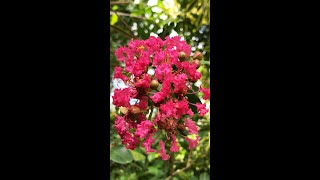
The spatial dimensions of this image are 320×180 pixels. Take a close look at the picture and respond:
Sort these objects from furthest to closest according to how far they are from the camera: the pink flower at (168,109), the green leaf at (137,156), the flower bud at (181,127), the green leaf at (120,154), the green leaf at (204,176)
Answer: the green leaf at (137,156) → the green leaf at (204,176) → the green leaf at (120,154) → the flower bud at (181,127) → the pink flower at (168,109)

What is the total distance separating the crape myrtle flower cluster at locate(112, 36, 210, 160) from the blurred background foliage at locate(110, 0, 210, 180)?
11 cm

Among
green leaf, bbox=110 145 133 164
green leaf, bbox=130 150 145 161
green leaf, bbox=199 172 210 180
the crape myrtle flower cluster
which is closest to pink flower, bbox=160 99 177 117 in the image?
the crape myrtle flower cluster

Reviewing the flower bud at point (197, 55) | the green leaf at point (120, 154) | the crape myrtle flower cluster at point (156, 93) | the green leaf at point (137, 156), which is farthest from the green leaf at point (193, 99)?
the green leaf at point (137, 156)

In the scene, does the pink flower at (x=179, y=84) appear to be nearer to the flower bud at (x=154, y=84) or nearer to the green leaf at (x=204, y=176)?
the flower bud at (x=154, y=84)

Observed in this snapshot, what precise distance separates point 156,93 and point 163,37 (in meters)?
0.28

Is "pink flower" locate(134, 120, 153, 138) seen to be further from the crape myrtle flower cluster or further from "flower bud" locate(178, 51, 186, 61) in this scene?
"flower bud" locate(178, 51, 186, 61)

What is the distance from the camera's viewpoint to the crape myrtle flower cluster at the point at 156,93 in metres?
1.28

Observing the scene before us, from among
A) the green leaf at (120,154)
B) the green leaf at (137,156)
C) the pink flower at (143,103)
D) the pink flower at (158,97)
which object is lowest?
the green leaf at (137,156)

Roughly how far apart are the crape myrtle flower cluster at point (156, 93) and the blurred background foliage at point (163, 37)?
4.4 inches

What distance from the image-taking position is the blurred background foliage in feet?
5.21
